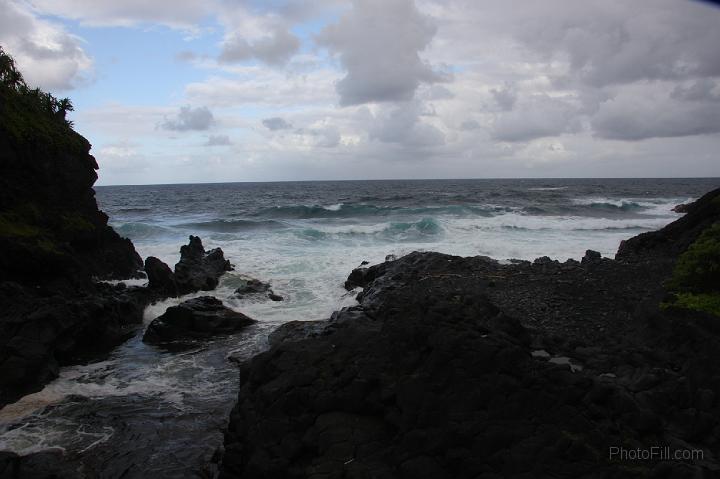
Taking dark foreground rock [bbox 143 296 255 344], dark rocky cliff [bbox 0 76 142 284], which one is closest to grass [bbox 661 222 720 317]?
dark foreground rock [bbox 143 296 255 344]

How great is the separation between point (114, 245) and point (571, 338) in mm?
18124

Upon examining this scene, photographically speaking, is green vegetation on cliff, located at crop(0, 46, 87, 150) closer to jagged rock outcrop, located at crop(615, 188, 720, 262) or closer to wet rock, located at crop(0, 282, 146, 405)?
wet rock, located at crop(0, 282, 146, 405)

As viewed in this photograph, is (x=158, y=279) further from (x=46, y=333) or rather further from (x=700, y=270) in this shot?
(x=700, y=270)

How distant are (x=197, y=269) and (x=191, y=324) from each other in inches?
247

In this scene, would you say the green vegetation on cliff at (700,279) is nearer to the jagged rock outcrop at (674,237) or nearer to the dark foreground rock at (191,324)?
the jagged rock outcrop at (674,237)

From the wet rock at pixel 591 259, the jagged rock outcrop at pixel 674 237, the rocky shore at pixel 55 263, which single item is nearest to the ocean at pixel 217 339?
the rocky shore at pixel 55 263

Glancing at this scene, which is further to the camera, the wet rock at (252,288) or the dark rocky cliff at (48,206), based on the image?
the wet rock at (252,288)

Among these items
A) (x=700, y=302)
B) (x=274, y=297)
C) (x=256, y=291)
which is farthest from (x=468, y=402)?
(x=256, y=291)

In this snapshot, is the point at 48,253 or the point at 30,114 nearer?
the point at 48,253

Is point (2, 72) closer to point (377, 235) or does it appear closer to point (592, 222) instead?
point (377, 235)

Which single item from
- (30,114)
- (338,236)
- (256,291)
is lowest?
(256,291)

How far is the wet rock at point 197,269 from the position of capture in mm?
18953

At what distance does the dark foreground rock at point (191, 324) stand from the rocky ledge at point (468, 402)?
6346mm

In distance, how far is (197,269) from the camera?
1998 centimetres
